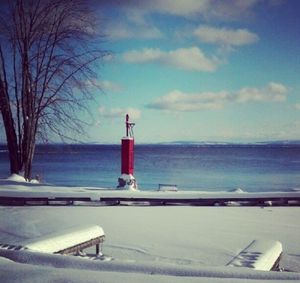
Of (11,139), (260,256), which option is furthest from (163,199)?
(260,256)

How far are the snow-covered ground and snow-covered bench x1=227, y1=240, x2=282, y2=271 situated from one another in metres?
0.35

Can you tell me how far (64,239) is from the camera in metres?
5.54

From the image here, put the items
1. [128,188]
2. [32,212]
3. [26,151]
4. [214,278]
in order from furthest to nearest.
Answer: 1. [26,151]
2. [128,188]
3. [32,212]
4. [214,278]

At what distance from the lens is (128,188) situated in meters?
16.1

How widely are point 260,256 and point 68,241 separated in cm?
241

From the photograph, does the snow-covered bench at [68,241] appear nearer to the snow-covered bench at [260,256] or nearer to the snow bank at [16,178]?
the snow-covered bench at [260,256]

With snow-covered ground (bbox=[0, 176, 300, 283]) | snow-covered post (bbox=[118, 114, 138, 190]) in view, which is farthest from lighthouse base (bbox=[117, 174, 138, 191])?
snow-covered ground (bbox=[0, 176, 300, 283])

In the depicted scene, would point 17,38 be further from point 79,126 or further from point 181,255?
point 181,255

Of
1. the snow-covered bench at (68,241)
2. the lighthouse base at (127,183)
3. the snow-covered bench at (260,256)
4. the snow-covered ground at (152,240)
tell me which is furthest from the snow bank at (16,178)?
the snow-covered bench at (260,256)

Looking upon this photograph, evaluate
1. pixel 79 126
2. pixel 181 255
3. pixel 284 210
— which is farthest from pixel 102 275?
pixel 79 126

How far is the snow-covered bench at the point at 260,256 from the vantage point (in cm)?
433

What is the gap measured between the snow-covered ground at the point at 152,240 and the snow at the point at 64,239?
22 centimetres

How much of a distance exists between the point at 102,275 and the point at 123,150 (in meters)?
13.8

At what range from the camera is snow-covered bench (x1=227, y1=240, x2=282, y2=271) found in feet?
14.2
